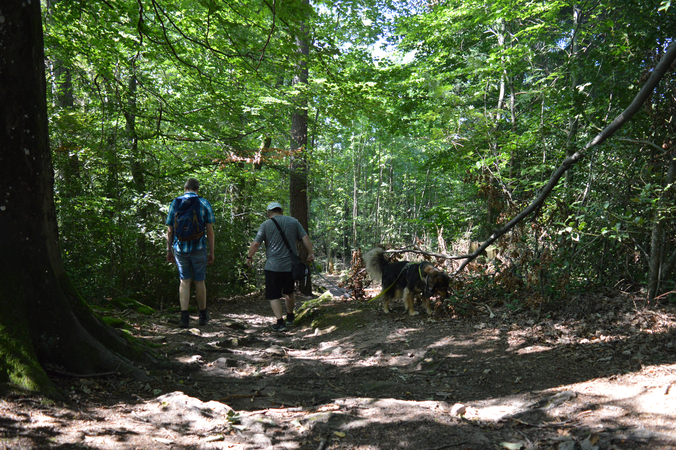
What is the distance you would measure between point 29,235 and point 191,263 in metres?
3.13

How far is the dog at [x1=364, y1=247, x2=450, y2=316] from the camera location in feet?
21.5

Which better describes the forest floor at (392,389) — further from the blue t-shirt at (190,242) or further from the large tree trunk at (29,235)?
the blue t-shirt at (190,242)

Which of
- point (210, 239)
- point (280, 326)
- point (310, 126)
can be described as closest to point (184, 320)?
point (210, 239)

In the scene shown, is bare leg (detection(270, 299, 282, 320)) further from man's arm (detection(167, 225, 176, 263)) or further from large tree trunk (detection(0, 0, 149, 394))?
large tree trunk (detection(0, 0, 149, 394))

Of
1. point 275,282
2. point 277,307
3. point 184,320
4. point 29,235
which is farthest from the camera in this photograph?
point 277,307

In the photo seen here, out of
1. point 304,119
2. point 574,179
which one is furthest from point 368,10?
point 574,179

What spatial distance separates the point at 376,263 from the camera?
743 cm

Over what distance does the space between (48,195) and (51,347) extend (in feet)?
3.65

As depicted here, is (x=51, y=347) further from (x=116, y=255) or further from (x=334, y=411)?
(x=116, y=255)

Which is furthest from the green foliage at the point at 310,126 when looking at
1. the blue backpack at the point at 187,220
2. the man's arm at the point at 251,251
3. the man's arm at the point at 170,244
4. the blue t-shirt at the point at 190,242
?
the man's arm at the point at 251,251

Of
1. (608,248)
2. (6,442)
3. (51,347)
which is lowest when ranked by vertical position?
(6,442)

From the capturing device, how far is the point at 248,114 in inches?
373

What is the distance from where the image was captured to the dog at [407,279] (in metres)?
6.56

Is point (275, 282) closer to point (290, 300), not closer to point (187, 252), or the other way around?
point (290, 300)
